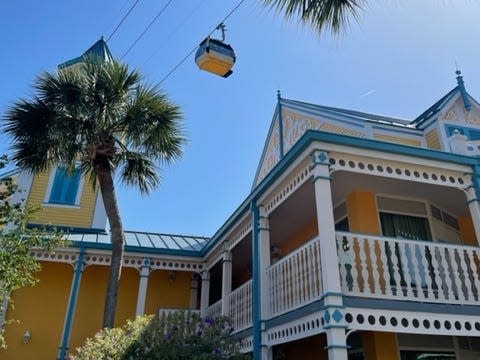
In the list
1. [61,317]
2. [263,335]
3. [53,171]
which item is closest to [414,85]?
[263,335]

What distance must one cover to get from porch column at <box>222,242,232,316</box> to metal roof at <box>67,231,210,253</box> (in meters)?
2.38

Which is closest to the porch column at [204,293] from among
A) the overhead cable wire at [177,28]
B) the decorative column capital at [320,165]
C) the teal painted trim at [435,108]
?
the overhead cable wire at [177,28]

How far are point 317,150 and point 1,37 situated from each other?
246 inches

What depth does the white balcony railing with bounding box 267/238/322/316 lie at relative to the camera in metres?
7.17

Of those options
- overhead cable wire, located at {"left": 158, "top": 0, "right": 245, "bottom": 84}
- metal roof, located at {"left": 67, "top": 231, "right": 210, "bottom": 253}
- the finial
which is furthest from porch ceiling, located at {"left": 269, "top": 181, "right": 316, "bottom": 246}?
the finial

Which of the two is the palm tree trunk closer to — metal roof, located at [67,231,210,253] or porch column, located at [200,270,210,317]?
metal roof, located at [67,231,210,253]

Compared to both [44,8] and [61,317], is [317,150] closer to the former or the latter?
[44,8]

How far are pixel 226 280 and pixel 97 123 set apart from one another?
5.14m

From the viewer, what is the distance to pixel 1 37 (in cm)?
841

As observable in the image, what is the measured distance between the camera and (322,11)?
5.55 meters

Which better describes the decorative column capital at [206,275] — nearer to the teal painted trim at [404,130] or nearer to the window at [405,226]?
the window at [405,226]

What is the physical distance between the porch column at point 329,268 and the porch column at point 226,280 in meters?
5.19

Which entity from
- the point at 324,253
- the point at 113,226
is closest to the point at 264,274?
the point at 324,253

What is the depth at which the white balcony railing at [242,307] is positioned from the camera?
9631mm
